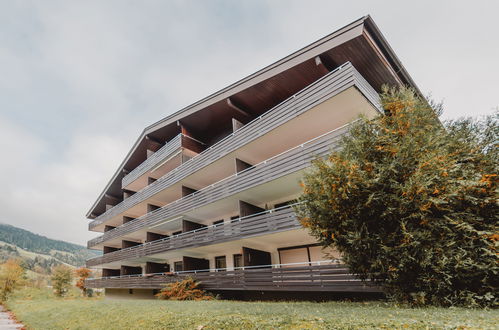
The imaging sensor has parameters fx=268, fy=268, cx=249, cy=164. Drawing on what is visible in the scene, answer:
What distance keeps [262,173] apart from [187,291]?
8.64 m

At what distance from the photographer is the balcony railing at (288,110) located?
11.5 m

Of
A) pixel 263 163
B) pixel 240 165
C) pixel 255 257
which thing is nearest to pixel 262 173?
pixel 263 163

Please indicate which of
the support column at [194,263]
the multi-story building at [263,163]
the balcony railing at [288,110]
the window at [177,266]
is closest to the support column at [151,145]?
the multi-story building at [263,163]

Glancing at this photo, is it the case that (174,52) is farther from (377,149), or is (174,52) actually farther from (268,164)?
(377,149)

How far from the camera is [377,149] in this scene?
26.9ft

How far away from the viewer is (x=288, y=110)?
45.3ft

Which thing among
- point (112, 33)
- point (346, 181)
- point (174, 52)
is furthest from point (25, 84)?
point (346, 181)

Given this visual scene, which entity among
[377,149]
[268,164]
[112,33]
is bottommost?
[377,149]

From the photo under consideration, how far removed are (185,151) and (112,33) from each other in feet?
38.6

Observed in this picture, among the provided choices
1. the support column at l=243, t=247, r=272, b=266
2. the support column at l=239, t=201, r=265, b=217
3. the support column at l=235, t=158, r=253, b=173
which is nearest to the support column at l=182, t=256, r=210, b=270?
the support column at l=243, t=247, r=272, b=266

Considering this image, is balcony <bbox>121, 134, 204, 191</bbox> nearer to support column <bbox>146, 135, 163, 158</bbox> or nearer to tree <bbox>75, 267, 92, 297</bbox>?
support column <bbox>146, 135, 163, 158</bbox>

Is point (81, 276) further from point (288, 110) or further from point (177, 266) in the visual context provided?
point (288, 110)

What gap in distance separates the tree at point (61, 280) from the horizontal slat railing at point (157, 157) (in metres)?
18.8

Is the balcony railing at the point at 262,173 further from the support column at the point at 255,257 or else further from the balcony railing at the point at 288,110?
the support column at the point at 255,257
